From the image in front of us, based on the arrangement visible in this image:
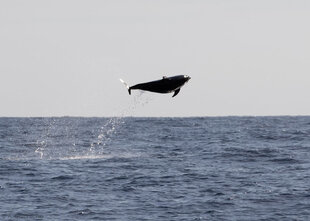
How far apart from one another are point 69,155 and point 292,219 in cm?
2883

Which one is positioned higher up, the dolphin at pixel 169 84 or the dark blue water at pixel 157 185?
the dolphin at pixel 169 84

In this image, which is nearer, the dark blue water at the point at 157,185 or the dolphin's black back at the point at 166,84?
the dolphin's black back at the point at 166,84

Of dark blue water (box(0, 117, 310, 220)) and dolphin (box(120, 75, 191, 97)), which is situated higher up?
dolphin (box(120, 75, 191, 97))

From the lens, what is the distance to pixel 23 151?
5800 centimetres

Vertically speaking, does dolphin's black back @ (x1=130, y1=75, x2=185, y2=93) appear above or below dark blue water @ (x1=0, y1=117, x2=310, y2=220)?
above

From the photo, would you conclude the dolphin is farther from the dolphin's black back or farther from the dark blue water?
the dark blue water

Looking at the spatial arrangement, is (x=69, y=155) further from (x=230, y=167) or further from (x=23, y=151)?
(x=230, y=167)

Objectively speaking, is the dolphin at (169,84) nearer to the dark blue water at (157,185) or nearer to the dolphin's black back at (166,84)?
the dolphin's black back at (166,84)

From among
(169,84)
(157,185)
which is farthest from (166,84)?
(157,185)

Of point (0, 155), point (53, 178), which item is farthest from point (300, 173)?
point (0, 155)

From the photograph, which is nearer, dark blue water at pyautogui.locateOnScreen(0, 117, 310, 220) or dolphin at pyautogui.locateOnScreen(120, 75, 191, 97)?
dolphin at pyautogui.locateOnScreen(120, 75, 191, 97)

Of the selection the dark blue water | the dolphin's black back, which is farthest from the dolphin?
the dark blue water

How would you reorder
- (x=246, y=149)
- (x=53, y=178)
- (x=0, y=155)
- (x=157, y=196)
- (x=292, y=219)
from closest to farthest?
(x=292, y=219) → (x=157, y=196) → (x=53, y=178) → (x=0, y=155) → (x=246, y=149)

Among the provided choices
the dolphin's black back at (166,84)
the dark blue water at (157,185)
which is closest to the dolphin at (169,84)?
the dolphin's black back at (166,84)
